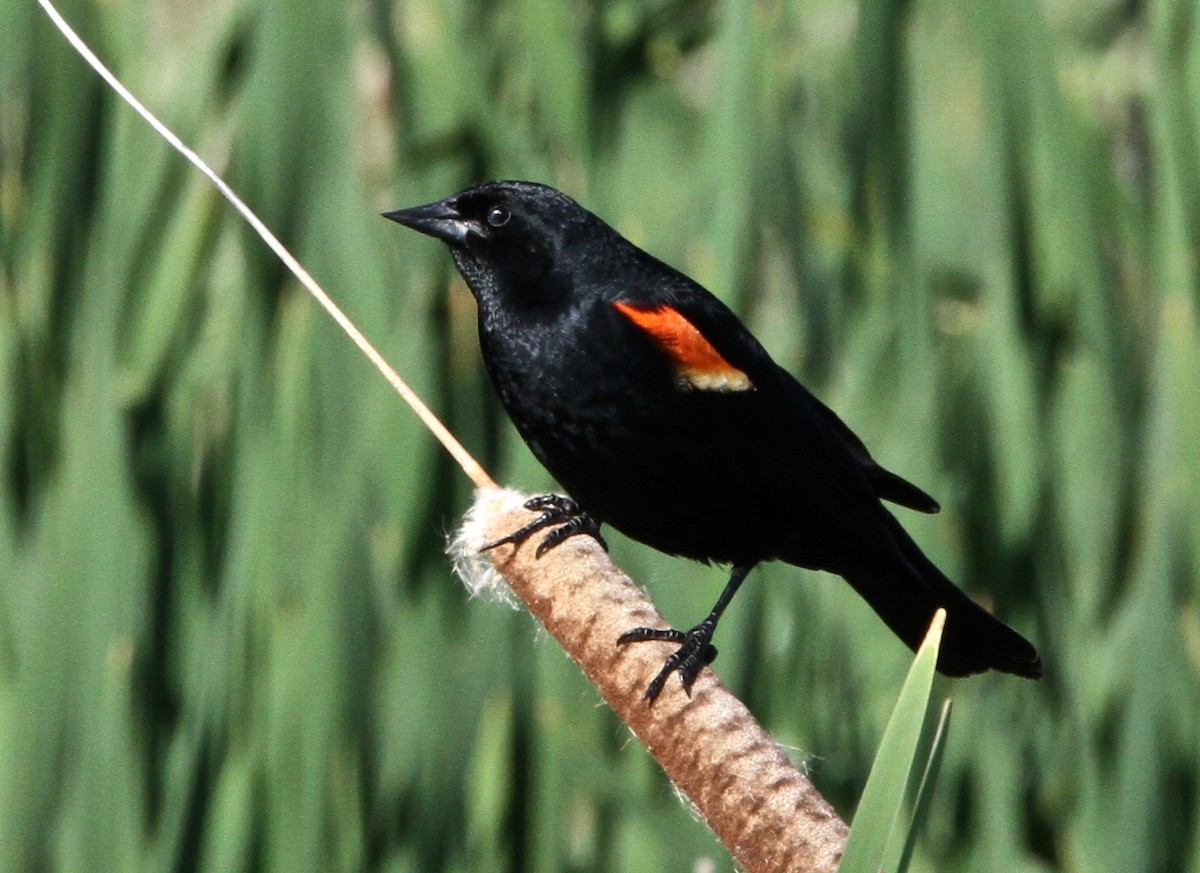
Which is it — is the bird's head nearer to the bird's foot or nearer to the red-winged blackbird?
the red-winged blackbird

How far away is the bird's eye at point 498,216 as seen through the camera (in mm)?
1299

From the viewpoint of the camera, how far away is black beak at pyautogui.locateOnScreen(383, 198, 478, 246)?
124cm

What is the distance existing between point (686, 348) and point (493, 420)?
0.20m

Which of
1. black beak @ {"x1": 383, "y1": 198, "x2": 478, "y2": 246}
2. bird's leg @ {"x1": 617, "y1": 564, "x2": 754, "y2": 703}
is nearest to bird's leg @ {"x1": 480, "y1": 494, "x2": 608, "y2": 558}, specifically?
bird's leg @ {"x1": 617, "y1": 564, "x2": 754, "y2": 703}

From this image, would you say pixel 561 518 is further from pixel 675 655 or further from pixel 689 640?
pixel 675 655

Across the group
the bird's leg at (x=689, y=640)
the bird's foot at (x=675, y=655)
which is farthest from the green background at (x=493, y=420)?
the bird's foot at (x=675, y=655)

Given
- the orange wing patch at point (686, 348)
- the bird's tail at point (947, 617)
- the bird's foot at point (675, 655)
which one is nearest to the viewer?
the bird's foot at point (675, 655)

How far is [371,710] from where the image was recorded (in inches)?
51.7

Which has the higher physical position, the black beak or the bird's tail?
the black beak

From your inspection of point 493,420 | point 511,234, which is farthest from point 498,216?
point 493,420

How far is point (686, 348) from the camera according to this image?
1271mm

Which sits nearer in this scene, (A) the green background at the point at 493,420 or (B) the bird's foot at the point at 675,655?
(B) the bird's foot at the point at 675,655

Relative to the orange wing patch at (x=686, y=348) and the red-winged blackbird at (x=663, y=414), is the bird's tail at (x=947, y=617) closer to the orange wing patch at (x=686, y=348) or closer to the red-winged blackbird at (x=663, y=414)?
the red-winged blackbird at (x=663, y=414)

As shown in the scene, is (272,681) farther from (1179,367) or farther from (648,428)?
(1179,367)
